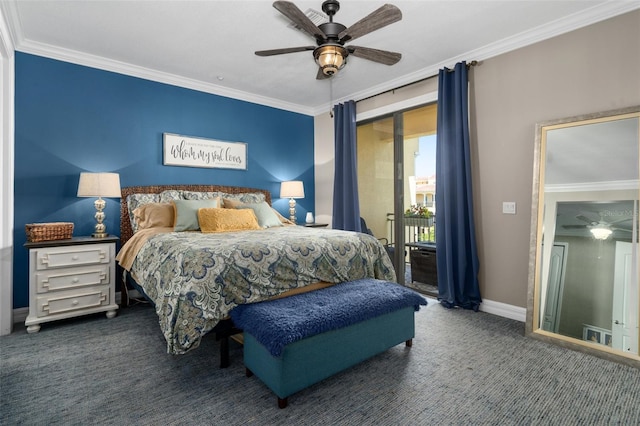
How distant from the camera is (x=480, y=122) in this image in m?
3.38

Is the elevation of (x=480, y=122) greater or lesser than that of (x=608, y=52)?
lesser

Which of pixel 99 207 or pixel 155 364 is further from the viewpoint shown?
pixel 99 207

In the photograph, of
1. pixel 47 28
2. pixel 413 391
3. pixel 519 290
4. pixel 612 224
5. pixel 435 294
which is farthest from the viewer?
pixel 435 294

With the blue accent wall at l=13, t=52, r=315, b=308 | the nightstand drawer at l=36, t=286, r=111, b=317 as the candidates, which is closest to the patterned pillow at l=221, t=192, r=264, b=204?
the blue accent wall at l=13, t=52, r=315, b=308

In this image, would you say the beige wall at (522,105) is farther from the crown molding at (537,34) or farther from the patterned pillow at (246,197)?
the patterned pillow at (246,197)

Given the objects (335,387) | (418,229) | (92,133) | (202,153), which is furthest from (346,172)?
(335,387)

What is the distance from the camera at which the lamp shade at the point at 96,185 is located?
10.4 ft

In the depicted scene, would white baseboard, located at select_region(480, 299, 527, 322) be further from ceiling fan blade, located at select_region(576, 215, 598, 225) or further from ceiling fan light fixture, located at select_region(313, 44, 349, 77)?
ceiling fan light fixture, located at select_region(313, 44, 349, 77)

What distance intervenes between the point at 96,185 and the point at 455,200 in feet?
11.8

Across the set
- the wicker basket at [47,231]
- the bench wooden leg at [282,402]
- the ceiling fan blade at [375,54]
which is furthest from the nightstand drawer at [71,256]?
the ceiling fan blade at [375,54]

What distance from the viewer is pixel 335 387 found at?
2.00 metres

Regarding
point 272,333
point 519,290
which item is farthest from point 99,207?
point 519,290

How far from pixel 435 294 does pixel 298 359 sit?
2.58m

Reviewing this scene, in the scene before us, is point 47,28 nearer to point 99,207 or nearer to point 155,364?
point 99,207
